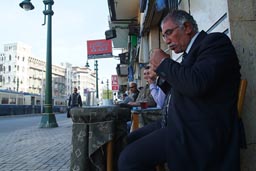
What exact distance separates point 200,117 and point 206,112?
0.15 feet

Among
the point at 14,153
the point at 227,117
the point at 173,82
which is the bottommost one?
the point at 14,153

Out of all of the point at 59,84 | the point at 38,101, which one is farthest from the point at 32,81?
the point at 38,101

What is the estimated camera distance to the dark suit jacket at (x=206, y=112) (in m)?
1.55

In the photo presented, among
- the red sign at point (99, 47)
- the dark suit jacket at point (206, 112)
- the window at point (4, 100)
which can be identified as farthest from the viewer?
the window at point (4, 100)

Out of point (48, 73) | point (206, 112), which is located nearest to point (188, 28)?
point (206, 112)

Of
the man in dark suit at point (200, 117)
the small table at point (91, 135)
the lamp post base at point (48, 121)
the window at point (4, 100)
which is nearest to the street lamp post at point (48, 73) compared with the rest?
the lamp post base at point (48, 121)

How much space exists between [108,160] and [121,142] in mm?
183

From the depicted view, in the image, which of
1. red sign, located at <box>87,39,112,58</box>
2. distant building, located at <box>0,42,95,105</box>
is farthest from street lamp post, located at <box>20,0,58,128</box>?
distant building, located at <box>0,42,95,105</box>

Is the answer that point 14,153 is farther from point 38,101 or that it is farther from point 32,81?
point 32,81

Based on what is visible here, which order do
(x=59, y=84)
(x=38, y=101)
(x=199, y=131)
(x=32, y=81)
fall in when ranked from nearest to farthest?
1. (x=199, y=131)
2. (x=38, y=101)
3. (x=32, y=81)
4. (x=59, y=84)

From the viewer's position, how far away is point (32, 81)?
9381 cm

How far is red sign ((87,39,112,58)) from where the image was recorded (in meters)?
17.0

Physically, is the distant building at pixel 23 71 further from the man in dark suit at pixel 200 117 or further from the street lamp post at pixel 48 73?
A: the man in dark suit at pixel 200 117

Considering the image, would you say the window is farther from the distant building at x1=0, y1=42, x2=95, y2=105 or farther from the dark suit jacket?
the distant building at x1=0, y1=42, x2=95, y2=105
